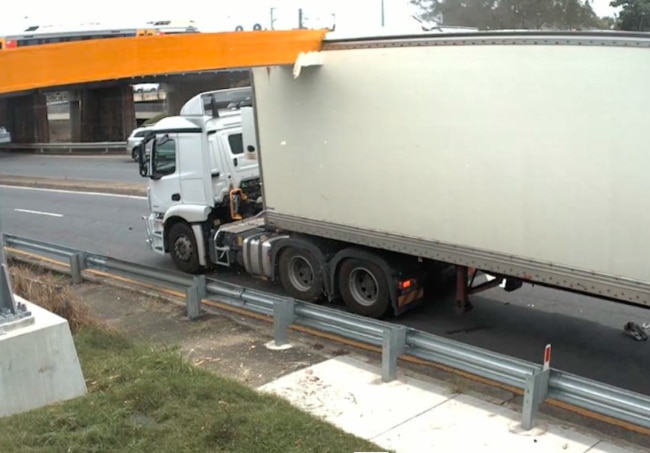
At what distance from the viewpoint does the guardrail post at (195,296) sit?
9305 millimetres

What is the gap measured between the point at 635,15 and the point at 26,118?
43.1 m

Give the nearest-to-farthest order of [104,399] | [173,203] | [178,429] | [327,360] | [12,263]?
[178,429], [104,399], [327,360], [173,203], [12,263]

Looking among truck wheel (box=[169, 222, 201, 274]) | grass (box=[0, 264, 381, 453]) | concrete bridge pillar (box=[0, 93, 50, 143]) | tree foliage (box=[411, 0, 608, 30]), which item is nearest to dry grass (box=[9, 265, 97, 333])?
A: grass (box=[0, 264, 381, 453])

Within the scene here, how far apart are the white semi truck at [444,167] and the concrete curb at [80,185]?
11.8 metres

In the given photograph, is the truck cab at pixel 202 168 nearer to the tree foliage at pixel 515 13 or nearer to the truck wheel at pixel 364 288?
the truck wheel at pixel 364 288

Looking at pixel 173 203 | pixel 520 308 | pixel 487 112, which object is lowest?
pixel 520 308

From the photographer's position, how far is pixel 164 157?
11.9 metres

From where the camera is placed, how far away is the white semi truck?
6359mm

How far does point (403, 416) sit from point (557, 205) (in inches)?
98.1

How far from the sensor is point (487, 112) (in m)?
7.21

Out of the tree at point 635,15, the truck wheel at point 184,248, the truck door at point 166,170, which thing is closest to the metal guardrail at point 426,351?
the truck wheel at point 184,248

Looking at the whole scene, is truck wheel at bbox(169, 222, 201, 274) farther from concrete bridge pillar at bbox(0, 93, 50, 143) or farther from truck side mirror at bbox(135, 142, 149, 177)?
concrete bridge pillar at bbox(0, 93, 50, 143)

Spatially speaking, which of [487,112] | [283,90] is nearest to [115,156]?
[283,90]

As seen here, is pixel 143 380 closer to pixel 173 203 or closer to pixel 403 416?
pixel 403 416
